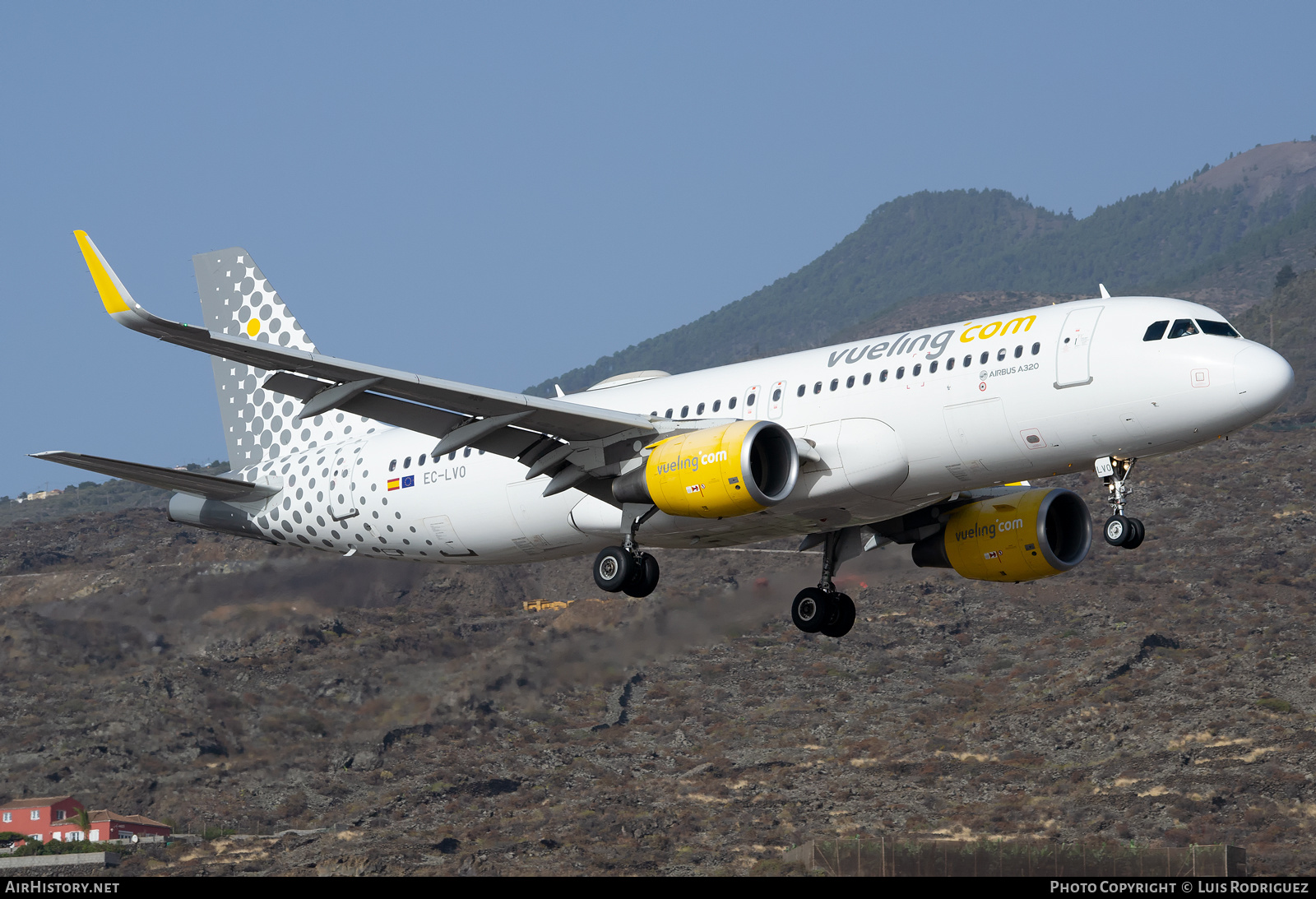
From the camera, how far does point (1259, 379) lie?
1020 inches

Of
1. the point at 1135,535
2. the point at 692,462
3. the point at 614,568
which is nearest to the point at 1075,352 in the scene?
the point at 1135,535

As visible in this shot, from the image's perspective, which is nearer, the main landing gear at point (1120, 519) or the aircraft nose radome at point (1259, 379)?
the aircraft nose radome at point (1259, 379)

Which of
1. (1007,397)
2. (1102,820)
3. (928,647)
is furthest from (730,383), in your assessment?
(928,647)

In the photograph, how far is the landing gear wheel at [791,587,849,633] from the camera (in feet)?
113

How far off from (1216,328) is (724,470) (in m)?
8.94

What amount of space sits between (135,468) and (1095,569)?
11352 centimetres

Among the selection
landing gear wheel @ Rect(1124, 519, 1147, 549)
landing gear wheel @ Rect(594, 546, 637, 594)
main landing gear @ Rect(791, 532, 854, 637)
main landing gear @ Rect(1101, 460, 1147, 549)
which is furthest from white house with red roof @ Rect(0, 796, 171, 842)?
landing gear wheel @ Rect(1124, 519, 1147, 549)

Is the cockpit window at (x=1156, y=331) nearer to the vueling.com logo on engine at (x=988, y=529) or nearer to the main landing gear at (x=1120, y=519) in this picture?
the main landing gear at (x=1120, y=519)

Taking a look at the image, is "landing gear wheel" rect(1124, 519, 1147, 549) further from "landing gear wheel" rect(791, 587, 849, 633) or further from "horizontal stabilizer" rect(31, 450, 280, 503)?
"horizontal stabilizer" rect(31, 450, 280, 503)

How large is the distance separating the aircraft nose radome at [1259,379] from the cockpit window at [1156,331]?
1.34 m

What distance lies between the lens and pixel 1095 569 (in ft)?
439

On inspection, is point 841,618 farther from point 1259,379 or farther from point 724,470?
point 1259,379

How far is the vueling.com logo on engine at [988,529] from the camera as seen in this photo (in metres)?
33.2

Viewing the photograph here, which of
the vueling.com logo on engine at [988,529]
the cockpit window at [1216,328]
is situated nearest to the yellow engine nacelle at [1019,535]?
the vueling.com logo on engine at [988,529]
